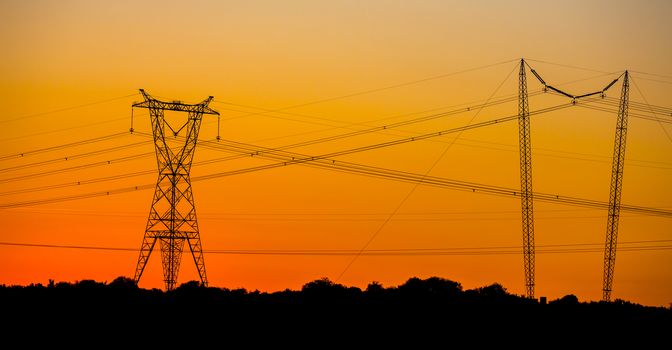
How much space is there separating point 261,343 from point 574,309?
40.9 meters

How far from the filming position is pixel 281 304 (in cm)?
13088

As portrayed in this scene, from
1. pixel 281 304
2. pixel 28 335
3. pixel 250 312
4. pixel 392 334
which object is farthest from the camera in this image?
pixel 281 304

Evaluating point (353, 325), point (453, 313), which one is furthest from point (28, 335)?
point (453, 313)

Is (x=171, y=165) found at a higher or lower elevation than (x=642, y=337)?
higher

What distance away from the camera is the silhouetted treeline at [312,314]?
365ft

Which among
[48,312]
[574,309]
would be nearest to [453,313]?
[574,309]

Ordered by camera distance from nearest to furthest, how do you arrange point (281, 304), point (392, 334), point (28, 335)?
point (28, 335), point (392, 334), point (281, 304)

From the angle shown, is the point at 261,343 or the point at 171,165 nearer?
the point at 261,343

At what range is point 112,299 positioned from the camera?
123188mm

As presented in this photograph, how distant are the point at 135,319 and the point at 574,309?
45.9 m

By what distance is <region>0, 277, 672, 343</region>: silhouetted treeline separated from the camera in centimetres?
11138

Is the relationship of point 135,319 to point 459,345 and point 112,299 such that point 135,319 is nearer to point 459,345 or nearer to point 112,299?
point 112,299

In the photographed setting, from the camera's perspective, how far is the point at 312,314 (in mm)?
122125

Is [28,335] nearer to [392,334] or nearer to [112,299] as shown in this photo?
[112,299]
